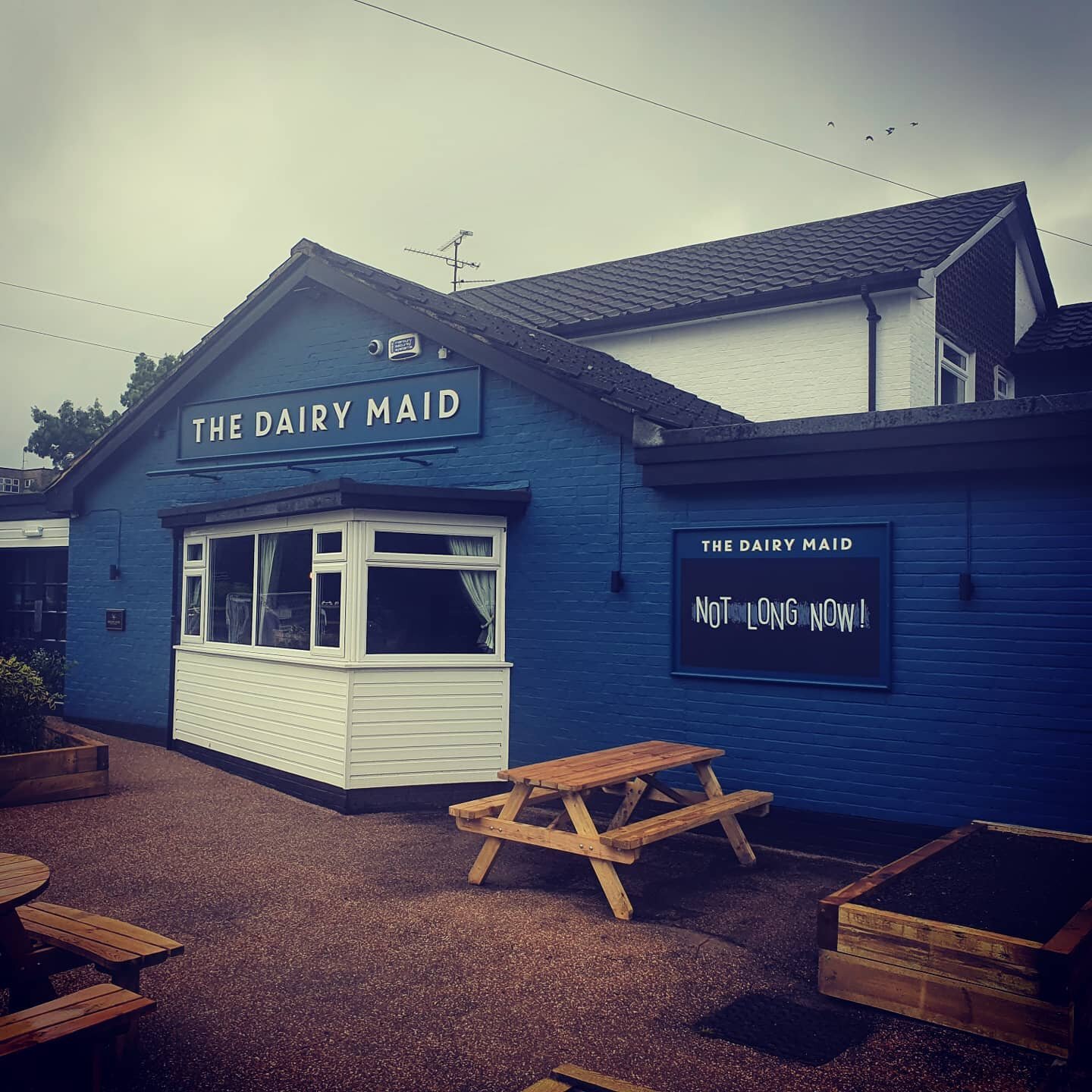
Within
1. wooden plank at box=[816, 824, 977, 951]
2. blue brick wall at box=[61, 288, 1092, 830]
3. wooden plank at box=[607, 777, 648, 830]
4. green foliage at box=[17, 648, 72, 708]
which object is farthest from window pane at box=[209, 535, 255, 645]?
wooden plank at box=[816, 824, 977, 951]

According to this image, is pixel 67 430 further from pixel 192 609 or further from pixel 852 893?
pixel 852 893

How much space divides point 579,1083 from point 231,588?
26.3 ft

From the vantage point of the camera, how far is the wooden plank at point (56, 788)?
8406 millimetres

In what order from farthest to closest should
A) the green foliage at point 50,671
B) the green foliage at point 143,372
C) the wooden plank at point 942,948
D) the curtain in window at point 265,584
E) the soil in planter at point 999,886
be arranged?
the green foliage at point 143,372, the green foliage at point 50,671, the curtain in window at point 265,584, the soil in planter at point 999,886, the wooden plank at point 942,948

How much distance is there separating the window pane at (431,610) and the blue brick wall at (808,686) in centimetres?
29

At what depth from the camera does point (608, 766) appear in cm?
652

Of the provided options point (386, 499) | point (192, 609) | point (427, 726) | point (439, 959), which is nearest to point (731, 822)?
point (439, 959)

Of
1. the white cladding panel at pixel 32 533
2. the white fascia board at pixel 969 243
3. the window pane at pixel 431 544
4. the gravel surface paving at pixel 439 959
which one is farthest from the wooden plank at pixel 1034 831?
the white cladding panel at pixel 32 533

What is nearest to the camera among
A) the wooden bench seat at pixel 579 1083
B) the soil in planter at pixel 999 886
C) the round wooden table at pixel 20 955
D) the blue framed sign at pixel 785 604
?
the wooden bench seat at pixel 579 1083

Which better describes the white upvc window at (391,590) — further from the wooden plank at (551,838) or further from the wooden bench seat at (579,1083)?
the wooden bench seat at (579,1083)

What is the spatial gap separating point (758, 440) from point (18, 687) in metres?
6.90

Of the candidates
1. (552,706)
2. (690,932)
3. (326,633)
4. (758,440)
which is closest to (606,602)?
(552,706)

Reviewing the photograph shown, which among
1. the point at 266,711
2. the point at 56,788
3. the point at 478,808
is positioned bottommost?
the point at 56,788

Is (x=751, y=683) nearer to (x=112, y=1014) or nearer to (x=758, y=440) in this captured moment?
(x=758, y=440)
